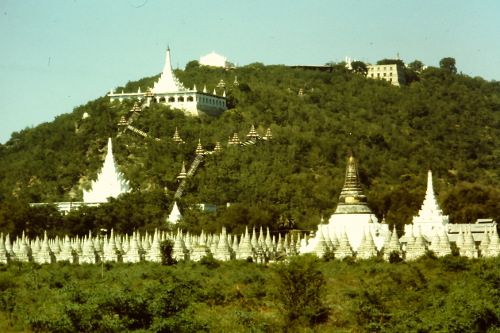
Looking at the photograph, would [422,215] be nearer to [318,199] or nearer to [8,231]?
[318,199]

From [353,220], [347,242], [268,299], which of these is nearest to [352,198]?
[353,220]

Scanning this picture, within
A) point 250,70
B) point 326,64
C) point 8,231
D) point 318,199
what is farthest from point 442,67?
point 8,231

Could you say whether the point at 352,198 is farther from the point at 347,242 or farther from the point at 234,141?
the point at 234,141

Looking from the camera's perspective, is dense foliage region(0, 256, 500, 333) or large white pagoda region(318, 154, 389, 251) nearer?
dense foliage region(0, 256, 500, 333)

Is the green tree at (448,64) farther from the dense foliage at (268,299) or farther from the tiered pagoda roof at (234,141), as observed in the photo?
the dense foliage at (268,299)

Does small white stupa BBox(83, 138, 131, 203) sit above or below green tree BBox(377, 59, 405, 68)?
below

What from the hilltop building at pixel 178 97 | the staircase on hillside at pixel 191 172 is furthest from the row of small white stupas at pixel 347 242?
the hilltop building at pixel 178 97

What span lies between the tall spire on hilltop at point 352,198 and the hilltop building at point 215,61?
78827mm

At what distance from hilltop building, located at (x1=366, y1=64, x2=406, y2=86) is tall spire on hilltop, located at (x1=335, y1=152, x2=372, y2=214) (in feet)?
261

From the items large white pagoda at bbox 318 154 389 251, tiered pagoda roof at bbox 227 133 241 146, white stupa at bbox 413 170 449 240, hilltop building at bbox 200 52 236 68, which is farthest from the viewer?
hilltop building at bbox 200 52 236 68

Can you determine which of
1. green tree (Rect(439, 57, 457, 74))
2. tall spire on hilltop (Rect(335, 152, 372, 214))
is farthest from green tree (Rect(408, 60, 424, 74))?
tall spire on hilltop (Rect(335, 152, 372, 214))

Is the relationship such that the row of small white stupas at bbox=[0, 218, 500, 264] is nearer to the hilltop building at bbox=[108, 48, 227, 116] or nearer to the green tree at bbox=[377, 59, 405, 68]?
the hilltop building at bbox=[108, 48, 227, 116]

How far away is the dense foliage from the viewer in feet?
156

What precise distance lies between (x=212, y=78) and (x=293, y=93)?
434 inches
